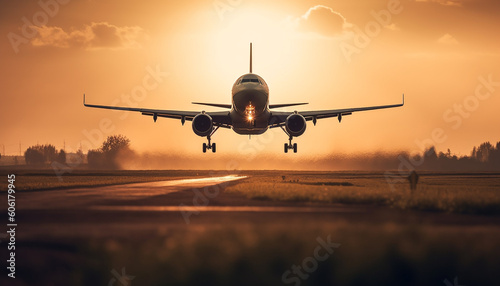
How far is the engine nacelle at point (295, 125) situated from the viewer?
176 feet

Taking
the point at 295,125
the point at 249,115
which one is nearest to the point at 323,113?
the point at 295,125

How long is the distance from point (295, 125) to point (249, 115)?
457 centimetres

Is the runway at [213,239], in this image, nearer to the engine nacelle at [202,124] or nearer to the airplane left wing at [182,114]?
the engine nacelle at [202,124]

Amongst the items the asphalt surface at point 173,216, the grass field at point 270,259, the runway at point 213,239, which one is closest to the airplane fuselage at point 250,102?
the asphalt surface at point 173,216

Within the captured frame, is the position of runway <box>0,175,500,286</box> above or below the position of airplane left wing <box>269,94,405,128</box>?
below

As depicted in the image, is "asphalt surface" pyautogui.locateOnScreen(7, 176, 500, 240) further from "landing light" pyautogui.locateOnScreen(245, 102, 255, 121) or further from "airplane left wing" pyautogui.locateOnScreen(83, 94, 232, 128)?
"airplane left wing" pyautogui.locateOnScreen(83, 94, 232, 128)

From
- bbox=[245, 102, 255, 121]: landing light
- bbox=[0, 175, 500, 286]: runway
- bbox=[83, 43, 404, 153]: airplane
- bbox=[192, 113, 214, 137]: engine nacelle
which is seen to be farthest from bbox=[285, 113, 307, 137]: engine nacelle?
bbox=[0, 175, 500, 286]: runway

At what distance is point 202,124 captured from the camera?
5291 centimetres

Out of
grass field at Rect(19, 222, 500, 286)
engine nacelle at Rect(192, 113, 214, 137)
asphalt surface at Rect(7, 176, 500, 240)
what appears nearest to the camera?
grass field at Rect(19, 222, 500, 286)

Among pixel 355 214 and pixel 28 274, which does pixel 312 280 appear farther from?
pixel 355 214

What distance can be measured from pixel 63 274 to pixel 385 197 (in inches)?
765

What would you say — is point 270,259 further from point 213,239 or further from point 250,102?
point 250,102

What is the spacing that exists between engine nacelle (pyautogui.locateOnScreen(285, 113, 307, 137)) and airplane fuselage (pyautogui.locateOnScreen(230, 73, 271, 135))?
7.51 feet

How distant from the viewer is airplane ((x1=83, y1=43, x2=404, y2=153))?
164 feet
